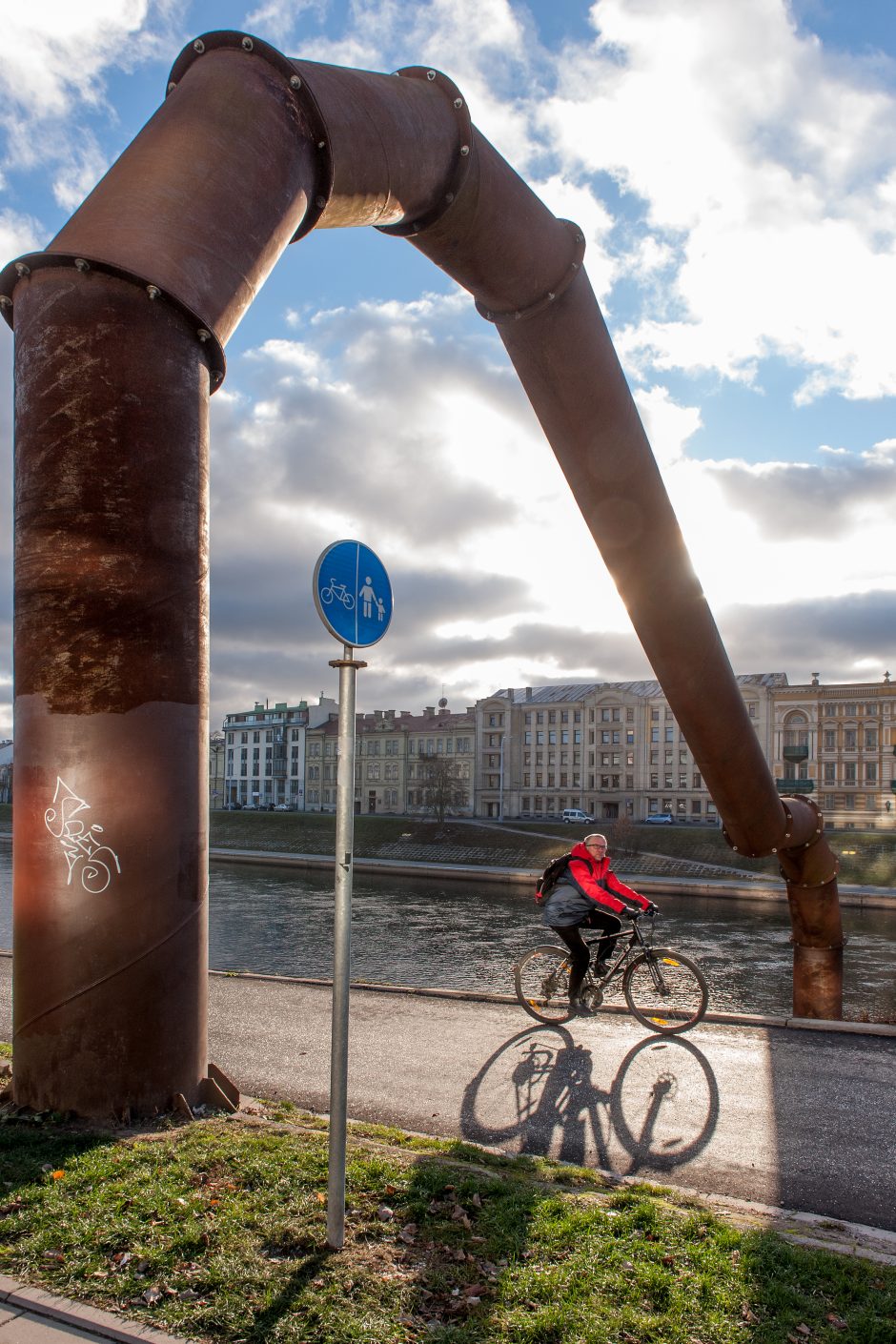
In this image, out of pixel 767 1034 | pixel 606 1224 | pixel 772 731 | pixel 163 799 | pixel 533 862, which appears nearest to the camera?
pixel 606 1224

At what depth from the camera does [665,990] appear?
824 cm

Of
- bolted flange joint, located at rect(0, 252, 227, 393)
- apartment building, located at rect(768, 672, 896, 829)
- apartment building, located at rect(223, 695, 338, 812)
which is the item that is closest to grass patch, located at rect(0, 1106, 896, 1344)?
bolted flange joint, located at rect(0, 252, 227, 393)

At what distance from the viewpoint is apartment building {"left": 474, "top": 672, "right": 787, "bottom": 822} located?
280 feet

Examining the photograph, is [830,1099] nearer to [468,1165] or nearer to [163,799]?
[468,1165]

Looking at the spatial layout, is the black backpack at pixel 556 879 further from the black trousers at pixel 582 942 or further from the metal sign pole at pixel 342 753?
the metal sign pole at pixel 342 753

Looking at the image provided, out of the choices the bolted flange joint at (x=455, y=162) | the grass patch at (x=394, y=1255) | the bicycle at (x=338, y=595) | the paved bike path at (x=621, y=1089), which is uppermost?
Answer: the bolted flange joint at (x=455, y=162)

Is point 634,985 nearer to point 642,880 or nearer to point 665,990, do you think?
point 665,990

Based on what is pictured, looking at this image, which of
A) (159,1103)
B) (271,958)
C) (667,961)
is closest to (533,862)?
(271,958)

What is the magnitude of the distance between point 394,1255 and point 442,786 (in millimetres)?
68134

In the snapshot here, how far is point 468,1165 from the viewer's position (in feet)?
15.5

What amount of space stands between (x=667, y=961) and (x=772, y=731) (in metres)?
79.4

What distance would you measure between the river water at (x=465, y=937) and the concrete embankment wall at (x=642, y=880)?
0.85 meters

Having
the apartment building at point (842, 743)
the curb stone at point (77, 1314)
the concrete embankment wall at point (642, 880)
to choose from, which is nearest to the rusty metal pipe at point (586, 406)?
the curb stone at point (77, 1314)

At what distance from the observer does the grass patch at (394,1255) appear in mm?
3285
